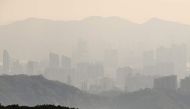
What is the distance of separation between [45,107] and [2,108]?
533 centimetres

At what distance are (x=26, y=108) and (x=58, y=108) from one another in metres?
3.75

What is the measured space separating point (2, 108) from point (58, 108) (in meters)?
6.54

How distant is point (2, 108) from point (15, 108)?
195 centimetres

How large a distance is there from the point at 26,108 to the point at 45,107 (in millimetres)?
2199

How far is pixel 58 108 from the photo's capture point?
8900 cm

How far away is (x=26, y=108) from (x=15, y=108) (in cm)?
158

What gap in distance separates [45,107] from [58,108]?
1.61 m

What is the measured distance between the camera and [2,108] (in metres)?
86.9

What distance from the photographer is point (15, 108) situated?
88375 millimetres
